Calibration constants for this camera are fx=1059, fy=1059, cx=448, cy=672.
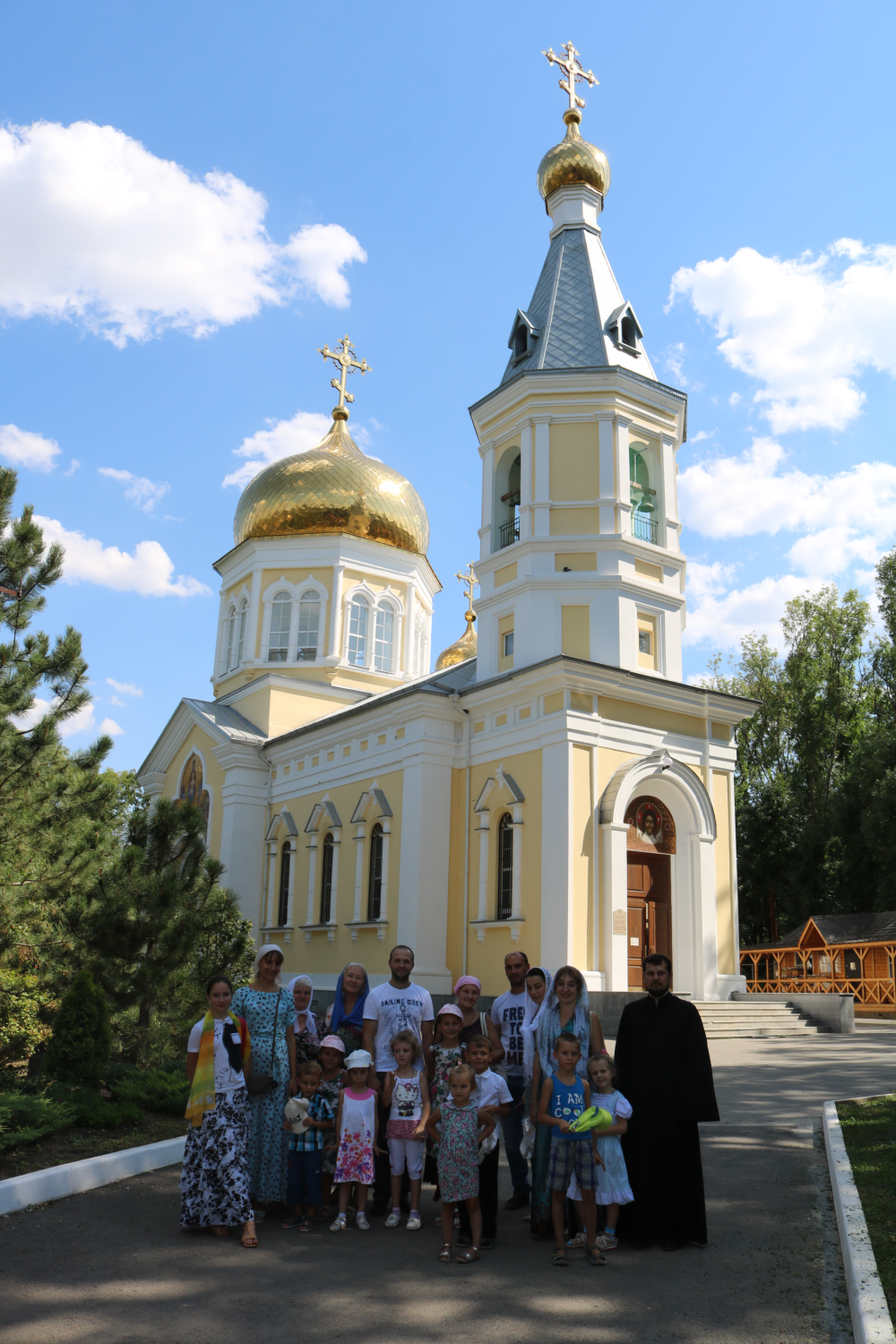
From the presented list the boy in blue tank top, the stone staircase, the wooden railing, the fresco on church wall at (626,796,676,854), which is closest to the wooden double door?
the fresco on church wall at (626,796,676,854)

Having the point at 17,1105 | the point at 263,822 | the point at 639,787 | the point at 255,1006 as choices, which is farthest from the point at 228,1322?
the point at 263,822

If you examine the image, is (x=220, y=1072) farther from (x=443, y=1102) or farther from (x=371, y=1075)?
(x=443, y=1102)

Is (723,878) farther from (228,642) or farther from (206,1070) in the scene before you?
(228,642)

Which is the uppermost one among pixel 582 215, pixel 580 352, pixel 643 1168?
pixel 582 215

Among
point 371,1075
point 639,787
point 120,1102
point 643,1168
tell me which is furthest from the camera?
point 639,787

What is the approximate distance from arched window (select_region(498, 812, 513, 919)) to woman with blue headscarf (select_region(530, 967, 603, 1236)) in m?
10.6

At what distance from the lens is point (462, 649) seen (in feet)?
93.3

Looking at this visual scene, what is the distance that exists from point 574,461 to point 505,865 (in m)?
6.71

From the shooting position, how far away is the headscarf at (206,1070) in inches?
215

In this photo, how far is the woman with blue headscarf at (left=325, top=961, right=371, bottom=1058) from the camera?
617 cm

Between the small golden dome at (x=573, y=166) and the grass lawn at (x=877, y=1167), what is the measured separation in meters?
17.3

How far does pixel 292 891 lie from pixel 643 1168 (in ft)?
54.8

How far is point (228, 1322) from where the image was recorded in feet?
13.8

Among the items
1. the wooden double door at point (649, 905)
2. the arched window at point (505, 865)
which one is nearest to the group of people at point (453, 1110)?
the arched window at point (505, 865)
